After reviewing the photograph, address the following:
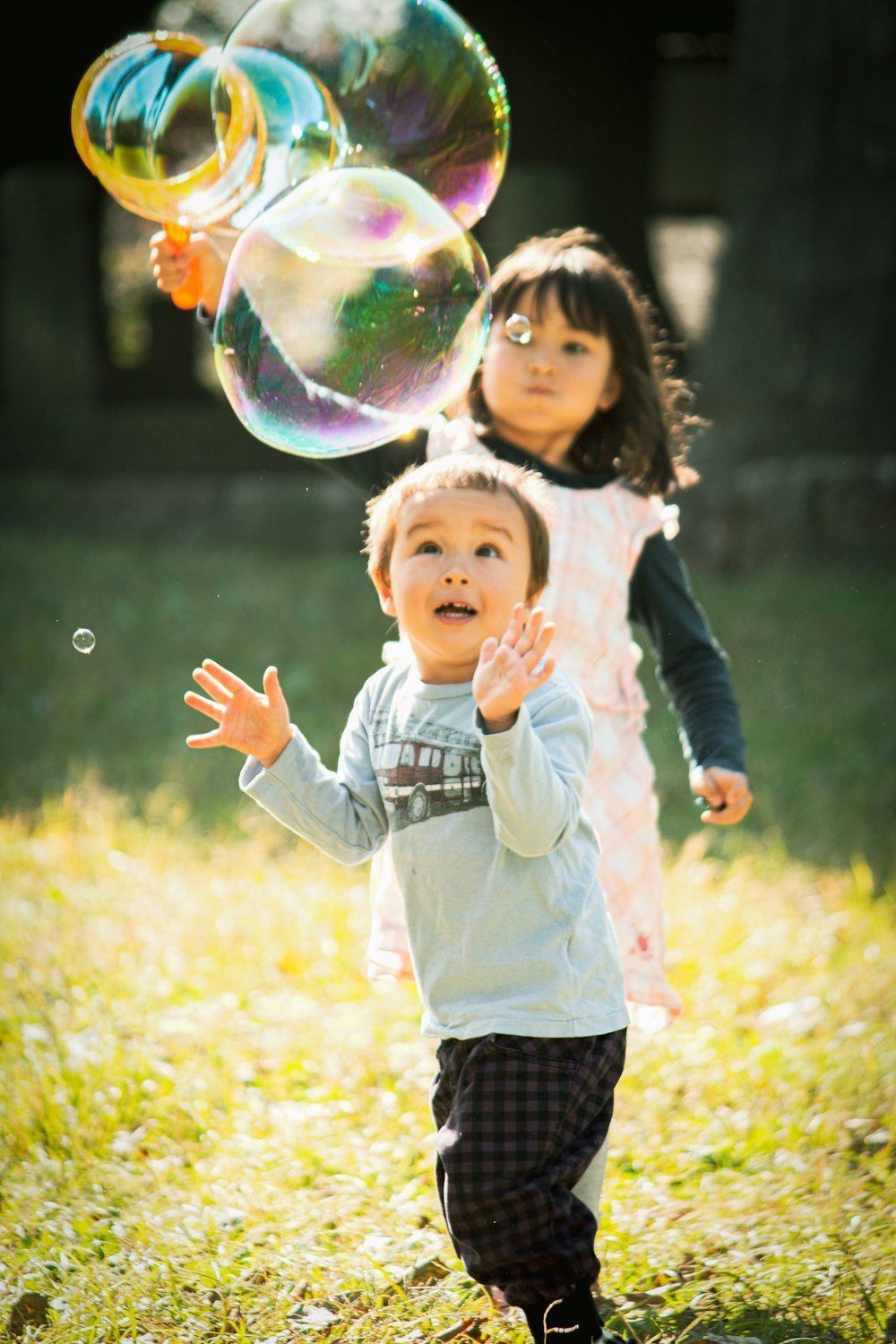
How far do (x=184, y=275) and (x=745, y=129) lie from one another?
20.1 ft

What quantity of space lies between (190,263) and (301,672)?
3.45 m

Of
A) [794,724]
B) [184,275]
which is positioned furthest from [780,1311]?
A: [794,724]

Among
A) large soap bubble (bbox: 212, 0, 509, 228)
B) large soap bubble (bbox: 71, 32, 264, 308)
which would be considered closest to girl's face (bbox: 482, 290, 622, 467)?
large soap bubble (bbox: 212, 0, 509, 228)

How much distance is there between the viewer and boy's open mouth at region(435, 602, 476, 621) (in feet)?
6.19

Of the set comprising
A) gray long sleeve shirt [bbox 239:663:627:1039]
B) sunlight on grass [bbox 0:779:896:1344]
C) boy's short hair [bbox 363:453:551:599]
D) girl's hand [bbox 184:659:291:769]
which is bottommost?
sunlight on grass [bbox 0:779:896:1344]

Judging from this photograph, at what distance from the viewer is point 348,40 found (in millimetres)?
2578

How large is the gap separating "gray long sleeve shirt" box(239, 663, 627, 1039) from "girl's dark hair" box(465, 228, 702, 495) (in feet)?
2.17

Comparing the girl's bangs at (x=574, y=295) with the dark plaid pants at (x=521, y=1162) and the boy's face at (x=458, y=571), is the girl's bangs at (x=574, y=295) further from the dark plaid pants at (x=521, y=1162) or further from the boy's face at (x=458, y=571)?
the dark plaid pants at (x=521, y=1162)

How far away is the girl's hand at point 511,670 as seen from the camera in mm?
1719

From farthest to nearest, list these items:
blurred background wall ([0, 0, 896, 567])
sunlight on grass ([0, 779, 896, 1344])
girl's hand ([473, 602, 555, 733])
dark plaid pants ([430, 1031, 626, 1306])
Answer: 1. blurred background wall ([0, 0, 896, 567])
2. sunlight on grass ([0, 779, 896, 1344])
3. dark plaid pants ([430, 1031, 626, 1306])
4. girl's hand ([473, 602, 555, 733])

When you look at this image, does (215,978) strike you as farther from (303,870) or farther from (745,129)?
(745,129)

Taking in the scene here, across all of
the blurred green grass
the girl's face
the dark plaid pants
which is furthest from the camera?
the blurred green grass

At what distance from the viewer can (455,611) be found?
6.24 ft

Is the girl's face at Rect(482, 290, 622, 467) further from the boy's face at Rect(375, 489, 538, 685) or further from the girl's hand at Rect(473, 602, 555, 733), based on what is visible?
the girl's hand at Rect(473, 602, 555, 733)
